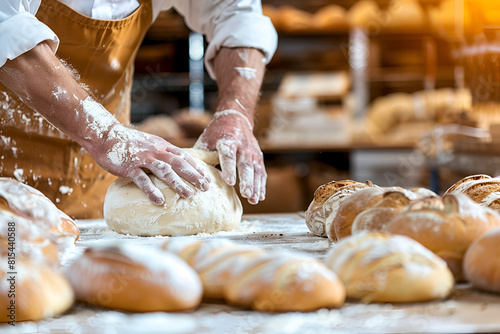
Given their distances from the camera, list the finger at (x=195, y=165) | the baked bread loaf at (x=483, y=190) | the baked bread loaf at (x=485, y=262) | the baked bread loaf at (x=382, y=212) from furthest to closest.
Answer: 1. the finger at (x=195, y=165)
2. the baked bread loaf at (x=483, y=190)
3. the baked bread loaf at (x=382, y=212)
4. the baked bread loaf at (x=485, y=262)

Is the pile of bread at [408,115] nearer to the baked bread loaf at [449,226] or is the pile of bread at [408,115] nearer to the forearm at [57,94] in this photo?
the forearm at [57,94]

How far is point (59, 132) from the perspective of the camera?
1740 millimetres

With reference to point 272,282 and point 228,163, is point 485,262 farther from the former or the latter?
point 228,163

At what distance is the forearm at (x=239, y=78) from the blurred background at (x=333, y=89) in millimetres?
1788

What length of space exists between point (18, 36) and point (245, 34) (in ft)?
2.57

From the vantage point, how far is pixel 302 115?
4.61m

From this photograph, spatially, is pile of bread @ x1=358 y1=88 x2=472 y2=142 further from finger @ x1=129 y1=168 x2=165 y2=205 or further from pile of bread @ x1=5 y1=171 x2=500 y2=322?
pile of bread @ x1=5 y1=171 x2=500 y2=322

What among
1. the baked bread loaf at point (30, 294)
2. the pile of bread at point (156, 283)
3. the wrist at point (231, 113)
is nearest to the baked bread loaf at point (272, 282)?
the pile of bread at point (156, 283)

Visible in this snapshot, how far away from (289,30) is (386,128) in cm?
126

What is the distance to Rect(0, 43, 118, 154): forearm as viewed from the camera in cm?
133

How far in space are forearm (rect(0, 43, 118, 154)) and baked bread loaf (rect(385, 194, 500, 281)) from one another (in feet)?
2.56

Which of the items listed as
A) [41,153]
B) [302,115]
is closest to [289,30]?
[302,115]

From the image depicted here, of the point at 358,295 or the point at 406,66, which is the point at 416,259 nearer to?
the point at 358,295

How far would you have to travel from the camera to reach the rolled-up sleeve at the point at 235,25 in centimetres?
187
